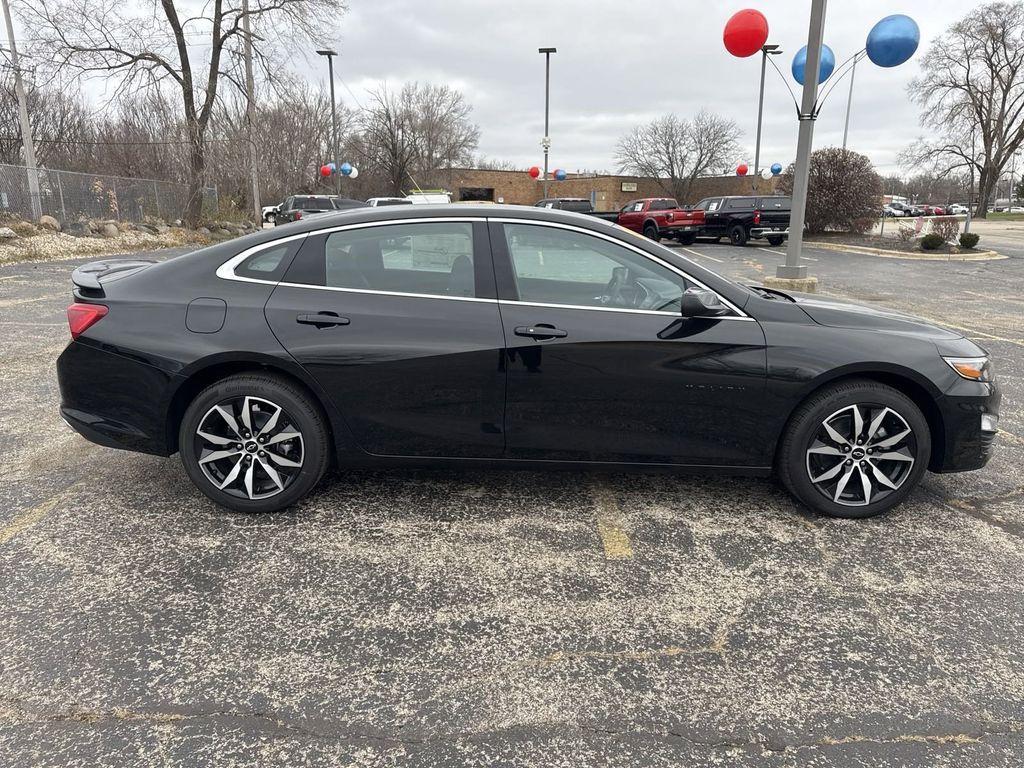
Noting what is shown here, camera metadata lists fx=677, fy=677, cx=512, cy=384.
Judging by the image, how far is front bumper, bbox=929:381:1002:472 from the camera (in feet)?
11.1

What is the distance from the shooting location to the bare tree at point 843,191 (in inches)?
1000

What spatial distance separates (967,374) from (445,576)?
2.77 metres

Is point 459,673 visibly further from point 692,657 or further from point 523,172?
point 523,172

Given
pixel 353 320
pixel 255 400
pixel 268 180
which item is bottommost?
pixel 255 400

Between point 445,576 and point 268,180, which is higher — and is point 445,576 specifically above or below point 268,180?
below

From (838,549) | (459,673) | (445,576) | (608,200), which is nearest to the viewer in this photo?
(459,673)

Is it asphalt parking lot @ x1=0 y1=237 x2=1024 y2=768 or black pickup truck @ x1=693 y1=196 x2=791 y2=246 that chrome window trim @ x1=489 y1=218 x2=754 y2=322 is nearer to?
asphalt parking lot @ x1=0 y1=237 x2=1024 y2=768

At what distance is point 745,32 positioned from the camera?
1042 centimetres

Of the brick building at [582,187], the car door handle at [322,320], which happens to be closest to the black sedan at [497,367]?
the car door handle at [322,320]

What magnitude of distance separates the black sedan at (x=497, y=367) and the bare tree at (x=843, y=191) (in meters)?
25.2

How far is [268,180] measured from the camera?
3956 centimetres

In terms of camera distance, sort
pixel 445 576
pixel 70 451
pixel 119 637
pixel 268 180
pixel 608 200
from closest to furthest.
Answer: pixel 119 637
pixel 445 576
pixel 70 451
pixel 268 180
pixel 608 200

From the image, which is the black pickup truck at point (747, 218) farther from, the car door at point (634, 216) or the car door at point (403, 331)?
the car door at point (403, 331)

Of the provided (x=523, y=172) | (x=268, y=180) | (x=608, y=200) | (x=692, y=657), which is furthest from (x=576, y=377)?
(x=523, y=172)
